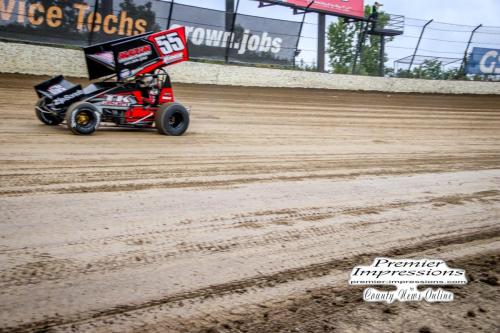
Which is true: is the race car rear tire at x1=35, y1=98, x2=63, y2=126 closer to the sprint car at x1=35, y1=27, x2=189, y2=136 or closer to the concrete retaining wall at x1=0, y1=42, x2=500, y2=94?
the sprint car at x1=35, y1=27, x2=189, y2=136

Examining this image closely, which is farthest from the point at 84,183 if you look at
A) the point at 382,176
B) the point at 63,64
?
the point at 63,64

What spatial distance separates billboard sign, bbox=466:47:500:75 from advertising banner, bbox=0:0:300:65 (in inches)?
423

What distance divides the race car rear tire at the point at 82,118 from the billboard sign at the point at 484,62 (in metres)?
22.0

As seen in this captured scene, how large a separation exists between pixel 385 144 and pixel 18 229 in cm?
622

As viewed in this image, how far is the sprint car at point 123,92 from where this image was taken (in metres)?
6.24

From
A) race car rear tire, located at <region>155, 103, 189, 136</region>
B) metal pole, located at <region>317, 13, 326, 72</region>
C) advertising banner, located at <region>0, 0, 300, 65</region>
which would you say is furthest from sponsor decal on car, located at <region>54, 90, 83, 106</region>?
metal pole, located at <region>317, 13, 326, 72</region>

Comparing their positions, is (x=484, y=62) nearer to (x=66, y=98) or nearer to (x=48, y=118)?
(x=66, y=98)

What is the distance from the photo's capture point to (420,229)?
2930mm

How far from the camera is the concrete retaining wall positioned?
12.2 meters

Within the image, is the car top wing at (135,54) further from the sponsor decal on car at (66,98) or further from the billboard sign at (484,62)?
the billboard sign at (484,62)

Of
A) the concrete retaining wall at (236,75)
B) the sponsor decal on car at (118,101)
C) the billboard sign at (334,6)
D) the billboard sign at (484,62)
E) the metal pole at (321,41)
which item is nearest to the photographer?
the sponsor decal on car at (118,101)

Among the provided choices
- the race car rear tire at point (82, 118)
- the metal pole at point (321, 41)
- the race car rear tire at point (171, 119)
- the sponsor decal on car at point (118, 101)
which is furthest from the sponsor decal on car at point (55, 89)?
the metal pole at point (321, 41)

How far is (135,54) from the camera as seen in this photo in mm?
6566

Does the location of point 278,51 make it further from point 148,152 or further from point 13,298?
point 13,298
